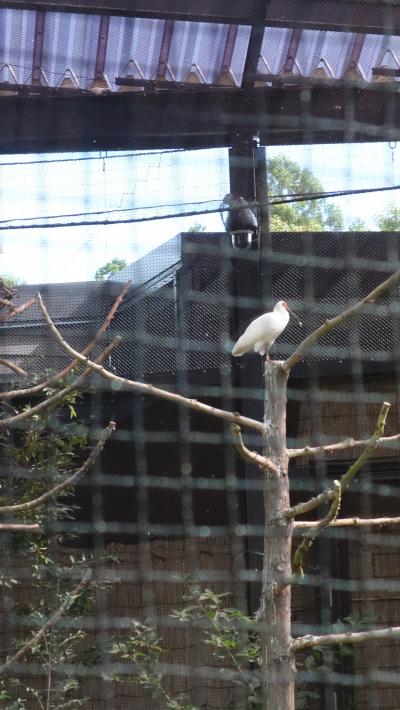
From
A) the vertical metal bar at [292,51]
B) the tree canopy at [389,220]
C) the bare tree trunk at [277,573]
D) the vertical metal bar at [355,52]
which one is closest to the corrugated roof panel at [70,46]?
the vertical metal bar at [292,51]

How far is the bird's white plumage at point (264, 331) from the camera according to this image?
2.22 m

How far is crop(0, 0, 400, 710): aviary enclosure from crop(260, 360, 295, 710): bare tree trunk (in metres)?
0.96

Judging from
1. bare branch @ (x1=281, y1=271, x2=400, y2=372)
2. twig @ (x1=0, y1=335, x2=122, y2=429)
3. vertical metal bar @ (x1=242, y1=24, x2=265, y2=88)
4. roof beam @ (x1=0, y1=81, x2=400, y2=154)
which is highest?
vertical metal bar @ (x1=242, y1=24, x2=265, y2=88)

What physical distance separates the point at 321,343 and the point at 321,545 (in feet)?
1.56

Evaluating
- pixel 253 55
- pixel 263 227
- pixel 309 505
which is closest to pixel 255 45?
pixel 253 55

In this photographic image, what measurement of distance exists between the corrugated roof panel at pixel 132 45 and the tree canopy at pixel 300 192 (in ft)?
1.21

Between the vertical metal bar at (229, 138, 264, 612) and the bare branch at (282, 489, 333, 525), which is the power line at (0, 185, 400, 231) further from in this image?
the bare branch at (282, 489, 333, 525)

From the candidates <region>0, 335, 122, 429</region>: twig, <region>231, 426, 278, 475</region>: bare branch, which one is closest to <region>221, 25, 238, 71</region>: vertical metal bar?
<region>0, 335, 122, 429</region>: twig

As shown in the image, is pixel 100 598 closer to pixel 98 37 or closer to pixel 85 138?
pixel 85 138

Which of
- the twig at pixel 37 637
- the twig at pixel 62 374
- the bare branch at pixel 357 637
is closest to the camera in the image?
the bare branch at pixel 357 637

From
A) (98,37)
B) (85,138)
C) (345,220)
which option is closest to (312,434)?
(345,220)

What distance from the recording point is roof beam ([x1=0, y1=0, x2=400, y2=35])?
2391mm

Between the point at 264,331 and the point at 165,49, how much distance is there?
2.49 ft

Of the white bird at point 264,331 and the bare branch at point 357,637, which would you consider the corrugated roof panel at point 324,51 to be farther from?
the bare branch at point 357,637
